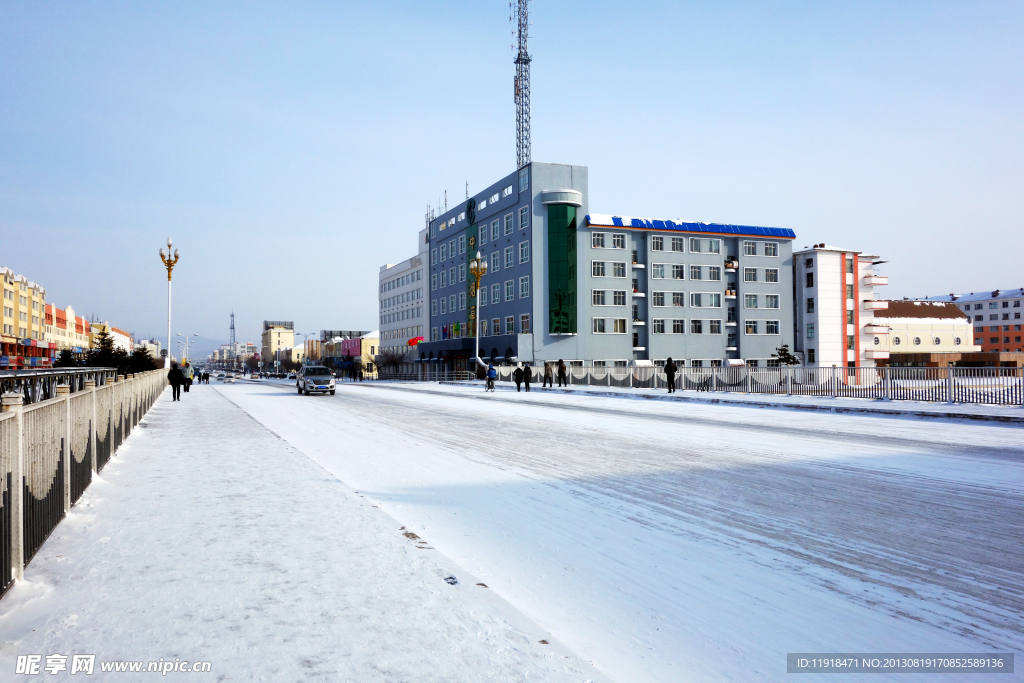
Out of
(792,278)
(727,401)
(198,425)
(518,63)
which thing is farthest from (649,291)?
(198,425)

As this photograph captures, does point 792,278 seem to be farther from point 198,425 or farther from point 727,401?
point 198,425

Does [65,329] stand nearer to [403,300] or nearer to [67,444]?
[403,300]

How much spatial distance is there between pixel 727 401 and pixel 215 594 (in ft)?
82.9

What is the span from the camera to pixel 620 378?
42.2 meters

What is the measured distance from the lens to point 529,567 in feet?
17.6

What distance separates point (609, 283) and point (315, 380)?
41.7 metres

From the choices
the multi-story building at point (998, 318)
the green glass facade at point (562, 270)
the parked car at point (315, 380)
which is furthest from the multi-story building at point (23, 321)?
the multi-story building at point (998, 318)

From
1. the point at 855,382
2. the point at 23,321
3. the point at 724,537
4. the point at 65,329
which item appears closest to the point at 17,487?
the point at 724,537

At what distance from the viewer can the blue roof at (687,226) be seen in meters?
71.6

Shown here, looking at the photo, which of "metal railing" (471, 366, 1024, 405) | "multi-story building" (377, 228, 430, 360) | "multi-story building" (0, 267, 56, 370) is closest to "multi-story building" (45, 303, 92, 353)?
"multi-story building" (0, 267, 56, 370)

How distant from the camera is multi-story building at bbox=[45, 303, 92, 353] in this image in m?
111

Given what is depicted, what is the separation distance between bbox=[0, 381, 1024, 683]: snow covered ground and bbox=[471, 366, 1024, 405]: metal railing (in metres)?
13.3

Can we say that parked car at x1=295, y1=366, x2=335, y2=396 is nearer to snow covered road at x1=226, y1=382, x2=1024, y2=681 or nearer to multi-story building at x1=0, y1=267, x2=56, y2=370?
snow covered road at x1=226, y1=382, x2=1024, y2=681

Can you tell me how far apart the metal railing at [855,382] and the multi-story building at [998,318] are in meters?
138
